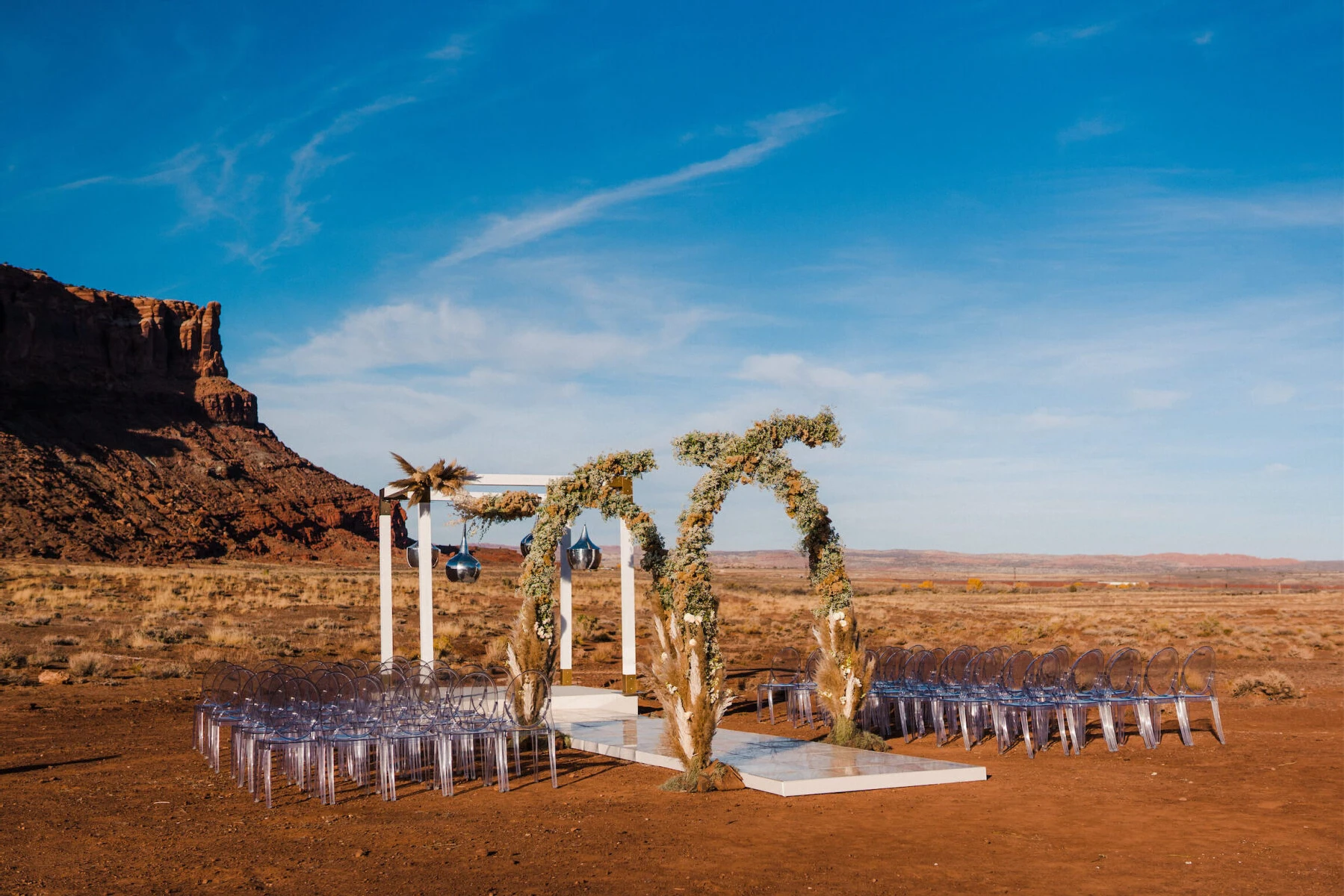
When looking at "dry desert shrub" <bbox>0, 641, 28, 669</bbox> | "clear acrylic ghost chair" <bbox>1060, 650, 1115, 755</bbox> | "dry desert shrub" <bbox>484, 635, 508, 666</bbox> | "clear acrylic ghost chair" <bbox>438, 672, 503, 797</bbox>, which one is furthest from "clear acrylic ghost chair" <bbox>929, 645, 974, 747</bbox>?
"dry desert shrub" <bbox>0, 641, 28, 669</bbox>

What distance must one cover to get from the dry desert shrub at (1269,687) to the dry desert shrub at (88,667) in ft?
58.0

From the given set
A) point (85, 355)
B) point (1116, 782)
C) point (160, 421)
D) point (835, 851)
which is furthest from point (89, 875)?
point (85, 355)

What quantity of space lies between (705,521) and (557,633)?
2971 mm

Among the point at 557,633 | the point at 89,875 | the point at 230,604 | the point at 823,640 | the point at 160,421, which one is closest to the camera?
the point at 89,875

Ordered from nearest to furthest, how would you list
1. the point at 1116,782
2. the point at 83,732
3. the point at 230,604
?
the point at 1116,782, the point at 83,732, the point at 230,604

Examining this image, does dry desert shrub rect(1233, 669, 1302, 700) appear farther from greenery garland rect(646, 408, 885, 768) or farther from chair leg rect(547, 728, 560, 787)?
chair leg rect(547, 728, 560, 787)

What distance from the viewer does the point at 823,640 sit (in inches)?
418

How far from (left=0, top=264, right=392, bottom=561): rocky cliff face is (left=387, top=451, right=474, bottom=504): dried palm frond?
5145 centimetres

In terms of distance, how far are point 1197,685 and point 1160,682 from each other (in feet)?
1.86

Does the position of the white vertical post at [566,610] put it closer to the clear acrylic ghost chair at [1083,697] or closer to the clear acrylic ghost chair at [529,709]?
the clear acrylic ghost chair at [529,709]

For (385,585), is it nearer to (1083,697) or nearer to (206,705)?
(206,705)

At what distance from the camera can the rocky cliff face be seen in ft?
213

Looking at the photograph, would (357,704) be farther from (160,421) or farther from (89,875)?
(160,421)

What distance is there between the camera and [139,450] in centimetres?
7925
